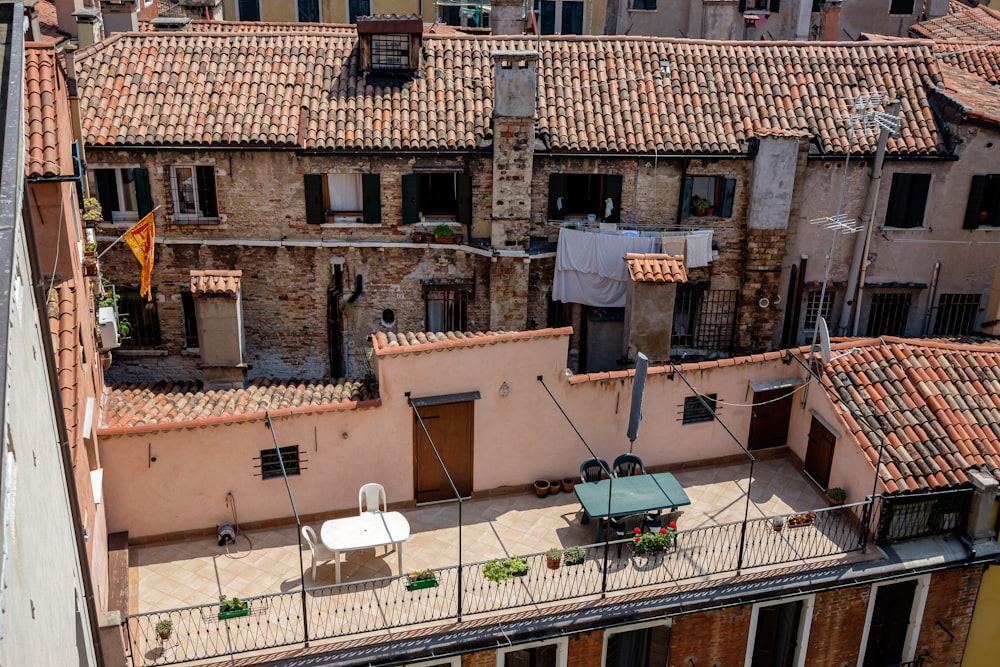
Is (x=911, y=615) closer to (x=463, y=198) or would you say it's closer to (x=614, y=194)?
(x=614, y=194)

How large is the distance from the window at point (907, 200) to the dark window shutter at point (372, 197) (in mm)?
12212

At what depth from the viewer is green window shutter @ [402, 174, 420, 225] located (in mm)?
22859

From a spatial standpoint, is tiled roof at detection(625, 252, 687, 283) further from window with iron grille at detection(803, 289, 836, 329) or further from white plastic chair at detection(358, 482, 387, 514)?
white plastic chair at detection(358, 482, 387, 514)

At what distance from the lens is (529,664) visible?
17812 mm

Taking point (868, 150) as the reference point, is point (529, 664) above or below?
below

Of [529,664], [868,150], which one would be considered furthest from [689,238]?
[529,664]

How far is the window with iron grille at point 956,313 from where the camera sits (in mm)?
25281

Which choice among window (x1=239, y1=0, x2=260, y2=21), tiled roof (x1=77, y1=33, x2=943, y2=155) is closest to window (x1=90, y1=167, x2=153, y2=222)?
tiled roof (x1=77, y1=33, x2=943, y2=155)

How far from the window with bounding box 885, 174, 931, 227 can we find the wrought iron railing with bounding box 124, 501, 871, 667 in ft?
27.8

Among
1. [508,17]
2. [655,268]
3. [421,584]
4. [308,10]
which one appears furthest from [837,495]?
[308,10]

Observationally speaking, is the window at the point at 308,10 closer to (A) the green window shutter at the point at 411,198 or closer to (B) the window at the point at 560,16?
(B) the window at the point at 560,16

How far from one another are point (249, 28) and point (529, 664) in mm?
22486

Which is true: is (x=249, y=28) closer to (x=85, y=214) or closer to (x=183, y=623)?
(x=85, y=214)

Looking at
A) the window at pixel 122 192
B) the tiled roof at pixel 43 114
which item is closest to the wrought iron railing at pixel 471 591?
the tiled roof at pixel 43 114
